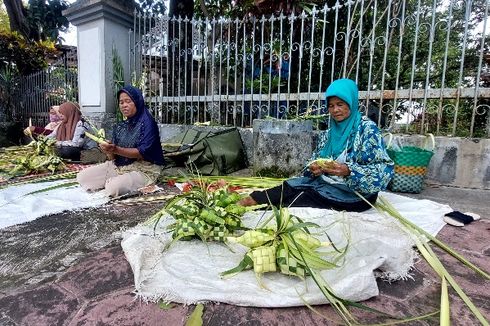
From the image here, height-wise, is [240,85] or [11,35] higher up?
[11,35]

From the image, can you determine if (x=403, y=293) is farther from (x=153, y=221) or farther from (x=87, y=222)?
(x=87, y=222)

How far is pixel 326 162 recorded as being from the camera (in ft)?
7.44

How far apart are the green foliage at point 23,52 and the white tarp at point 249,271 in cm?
1046

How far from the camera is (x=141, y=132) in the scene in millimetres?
3424

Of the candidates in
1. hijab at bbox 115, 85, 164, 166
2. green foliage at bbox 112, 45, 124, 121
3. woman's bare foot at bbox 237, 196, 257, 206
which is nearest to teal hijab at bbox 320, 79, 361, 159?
woman's bare foot at bbox 237, 196, 257, 206

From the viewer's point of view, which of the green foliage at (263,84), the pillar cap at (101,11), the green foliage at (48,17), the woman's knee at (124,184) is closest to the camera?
the woman's knee at (124,184)

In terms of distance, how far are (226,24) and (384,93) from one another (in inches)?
108

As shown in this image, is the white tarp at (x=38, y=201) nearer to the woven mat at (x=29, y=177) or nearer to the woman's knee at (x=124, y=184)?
the woman's knee at (x=124, y=184)

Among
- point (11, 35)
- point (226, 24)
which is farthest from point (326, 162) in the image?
point (11, 35)

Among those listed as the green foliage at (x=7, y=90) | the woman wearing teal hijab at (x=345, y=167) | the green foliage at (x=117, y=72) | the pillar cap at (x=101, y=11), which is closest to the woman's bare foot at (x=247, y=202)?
the woman wearing teal hijab at (x=345, y=167)

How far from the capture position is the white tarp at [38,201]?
2559 mm

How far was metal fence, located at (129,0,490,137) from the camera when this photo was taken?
3717mm

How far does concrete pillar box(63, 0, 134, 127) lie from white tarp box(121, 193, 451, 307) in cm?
456

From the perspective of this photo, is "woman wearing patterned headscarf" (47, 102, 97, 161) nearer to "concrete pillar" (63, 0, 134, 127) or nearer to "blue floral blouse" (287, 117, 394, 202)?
"concrete pillar" (63, 0, 134, 127)
